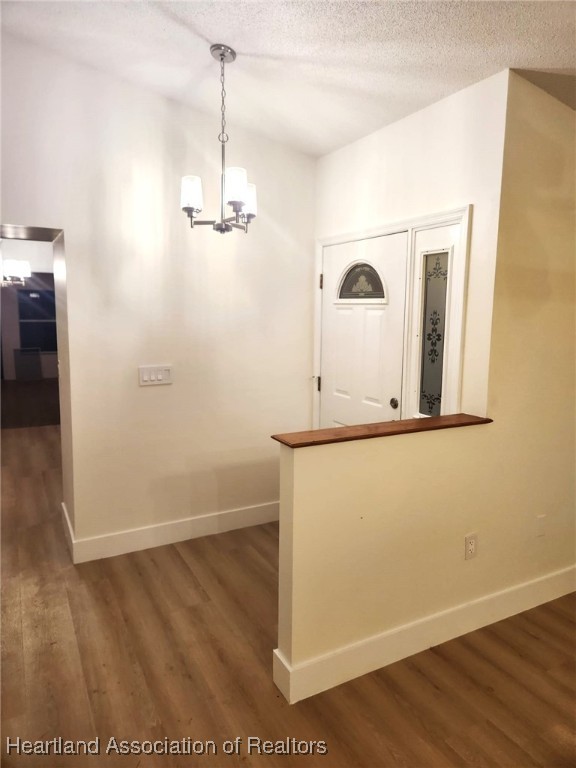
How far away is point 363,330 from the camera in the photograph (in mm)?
3227

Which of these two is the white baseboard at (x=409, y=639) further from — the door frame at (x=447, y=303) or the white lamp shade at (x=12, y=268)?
the white lamp shade at (x=12, y=268)

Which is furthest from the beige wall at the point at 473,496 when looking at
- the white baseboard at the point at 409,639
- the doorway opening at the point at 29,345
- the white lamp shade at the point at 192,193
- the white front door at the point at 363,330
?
the doorway opening at the point at 29,345

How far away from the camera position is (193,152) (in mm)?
3133

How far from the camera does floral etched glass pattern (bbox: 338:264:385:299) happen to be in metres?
3.09

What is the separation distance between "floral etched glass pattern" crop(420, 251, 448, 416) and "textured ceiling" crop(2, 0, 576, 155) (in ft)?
2.83

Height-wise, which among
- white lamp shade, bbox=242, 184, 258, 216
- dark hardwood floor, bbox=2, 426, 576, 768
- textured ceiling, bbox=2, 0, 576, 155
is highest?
textured ceiling, bbox=2, 0, 576, 155

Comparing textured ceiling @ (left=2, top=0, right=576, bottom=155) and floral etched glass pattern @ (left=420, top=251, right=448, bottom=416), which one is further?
floral etched glass pattern @ (left=420, top=251, right=448, bottom=416)

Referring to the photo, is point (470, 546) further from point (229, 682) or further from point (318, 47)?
point (318, 47)

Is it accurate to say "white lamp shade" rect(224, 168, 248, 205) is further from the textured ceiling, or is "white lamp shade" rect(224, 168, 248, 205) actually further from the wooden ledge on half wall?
the wooden ledge on half wall

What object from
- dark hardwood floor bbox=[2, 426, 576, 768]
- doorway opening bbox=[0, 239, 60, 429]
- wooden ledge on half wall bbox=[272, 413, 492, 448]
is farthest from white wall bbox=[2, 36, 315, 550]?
doorway opening bbox=[0, 239, 60, 429]

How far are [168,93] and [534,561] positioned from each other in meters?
3.45

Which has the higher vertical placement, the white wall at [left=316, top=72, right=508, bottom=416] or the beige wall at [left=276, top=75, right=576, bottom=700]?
the white wall at [left=316, top=72, right=508, bottom=416]

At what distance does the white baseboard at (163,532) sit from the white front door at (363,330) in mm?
872

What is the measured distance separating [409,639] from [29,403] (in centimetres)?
743
